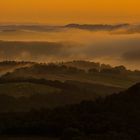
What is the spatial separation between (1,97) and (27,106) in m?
9.09

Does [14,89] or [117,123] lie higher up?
[117,123]

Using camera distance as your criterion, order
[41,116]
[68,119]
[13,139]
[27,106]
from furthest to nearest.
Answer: [27,106], [41,116], [68,119], [13,139]

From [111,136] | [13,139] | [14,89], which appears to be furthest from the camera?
[14,89]

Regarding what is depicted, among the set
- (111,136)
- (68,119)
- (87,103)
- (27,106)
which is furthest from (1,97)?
(111,136)

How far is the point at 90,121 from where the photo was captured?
10450 centimetres

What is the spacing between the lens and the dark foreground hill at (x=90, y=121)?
316ft

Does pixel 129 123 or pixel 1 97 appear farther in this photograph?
pixel 1 97

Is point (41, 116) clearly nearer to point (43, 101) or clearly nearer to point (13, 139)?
point (13, 139)

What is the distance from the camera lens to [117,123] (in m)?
102

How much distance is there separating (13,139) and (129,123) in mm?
15727

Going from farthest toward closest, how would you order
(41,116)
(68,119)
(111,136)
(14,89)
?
(14,89), (41,116), (68,119), (111,136)

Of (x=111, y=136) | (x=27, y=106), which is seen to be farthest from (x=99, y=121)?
(x=27, y=106)

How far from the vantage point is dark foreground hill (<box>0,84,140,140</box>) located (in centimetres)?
9625

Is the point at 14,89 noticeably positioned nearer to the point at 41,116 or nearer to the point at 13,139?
the point at 41,116
